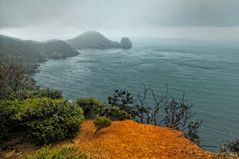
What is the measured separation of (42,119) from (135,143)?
19.1ft

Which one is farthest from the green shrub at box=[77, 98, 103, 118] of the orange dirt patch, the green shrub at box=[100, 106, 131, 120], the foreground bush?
the foreground bush

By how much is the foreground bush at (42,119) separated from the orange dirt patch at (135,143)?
1.05 m

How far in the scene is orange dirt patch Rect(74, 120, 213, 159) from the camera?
521 inches

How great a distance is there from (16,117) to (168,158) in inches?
367

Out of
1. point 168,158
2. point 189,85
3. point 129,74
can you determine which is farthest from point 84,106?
point 129,74

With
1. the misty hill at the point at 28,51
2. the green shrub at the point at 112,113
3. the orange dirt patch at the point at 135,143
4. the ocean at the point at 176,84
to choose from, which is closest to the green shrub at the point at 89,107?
the green shrub at the point at 112,113

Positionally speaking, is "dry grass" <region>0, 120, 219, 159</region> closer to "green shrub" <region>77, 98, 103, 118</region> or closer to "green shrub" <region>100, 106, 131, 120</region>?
"green shrub" <region>77, 98, 103, 118</region>

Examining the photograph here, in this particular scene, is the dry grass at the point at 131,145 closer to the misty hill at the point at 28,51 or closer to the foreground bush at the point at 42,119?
the foreground bush at the point at 42,119

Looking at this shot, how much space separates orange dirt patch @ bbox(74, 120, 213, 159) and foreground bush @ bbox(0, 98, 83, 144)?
1.05 meters

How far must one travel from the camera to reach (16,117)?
15383 mm

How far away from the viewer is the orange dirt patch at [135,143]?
43.4 ft

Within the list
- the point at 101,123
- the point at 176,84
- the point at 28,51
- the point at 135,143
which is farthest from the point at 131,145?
the point at 28,51

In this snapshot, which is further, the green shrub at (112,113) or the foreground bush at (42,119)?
the green shrub at (112,113)

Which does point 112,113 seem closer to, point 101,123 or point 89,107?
point 89,107
